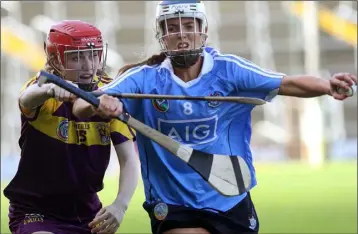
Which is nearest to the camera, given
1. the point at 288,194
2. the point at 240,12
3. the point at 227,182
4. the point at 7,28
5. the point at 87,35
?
the point at 227,182

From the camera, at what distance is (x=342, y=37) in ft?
89.5

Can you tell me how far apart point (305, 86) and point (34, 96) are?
132 cm

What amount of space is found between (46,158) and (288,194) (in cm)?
980

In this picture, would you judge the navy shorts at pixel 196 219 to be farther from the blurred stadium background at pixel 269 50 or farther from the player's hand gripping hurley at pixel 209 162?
the blurred stadium background at pixel 269 50

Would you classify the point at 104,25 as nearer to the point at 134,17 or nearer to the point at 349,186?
the point at 134,17

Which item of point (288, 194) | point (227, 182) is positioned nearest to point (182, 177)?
point (227, 182)

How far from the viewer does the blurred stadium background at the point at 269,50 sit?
2245cm

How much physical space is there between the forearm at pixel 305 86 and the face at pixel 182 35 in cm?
48

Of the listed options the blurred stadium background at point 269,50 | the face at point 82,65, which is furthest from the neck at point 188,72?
the blurred stadium background at point 269,50

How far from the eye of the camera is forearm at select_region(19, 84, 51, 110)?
459 cm

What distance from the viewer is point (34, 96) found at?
467 centimetres

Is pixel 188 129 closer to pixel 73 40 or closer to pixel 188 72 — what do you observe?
pixel 188 72

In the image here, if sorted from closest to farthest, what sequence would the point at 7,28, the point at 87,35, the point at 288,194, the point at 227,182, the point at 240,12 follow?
the point at 227,182 → the point at 87,35 → the point at 288,194 → the point at 7,28 → the point at 240,12

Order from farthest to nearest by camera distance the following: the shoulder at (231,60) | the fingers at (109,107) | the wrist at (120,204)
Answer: the wrist at (120,204)
the shoulder at (231,60)
the fingers at (109,107)
